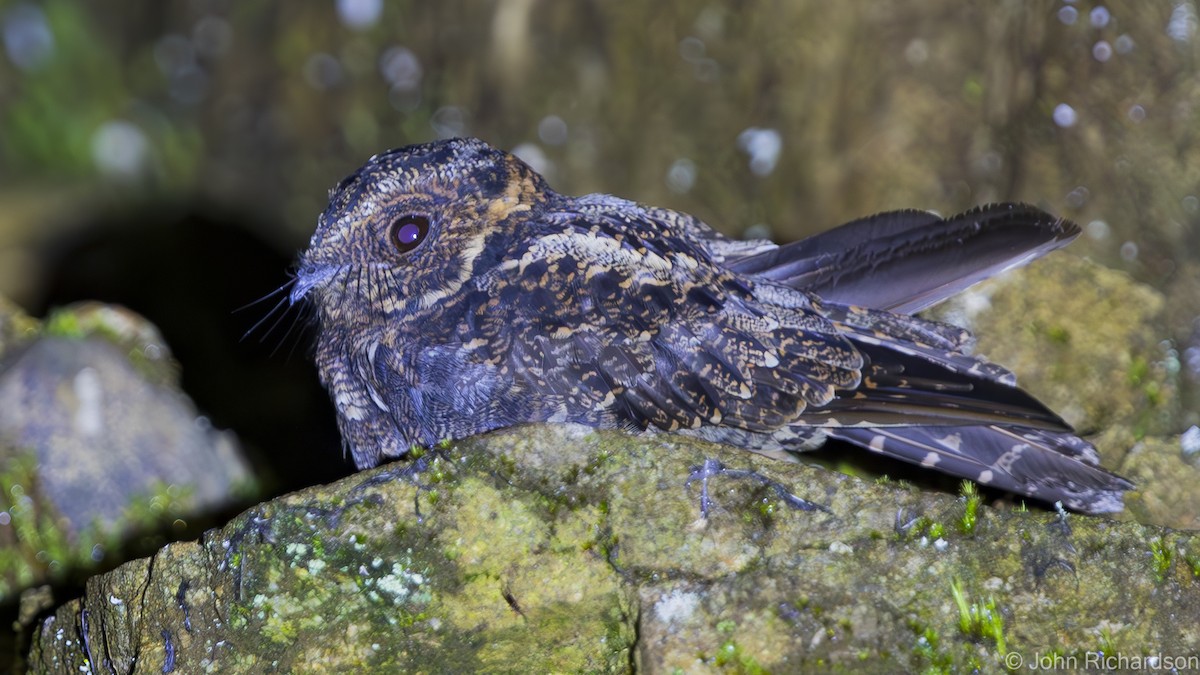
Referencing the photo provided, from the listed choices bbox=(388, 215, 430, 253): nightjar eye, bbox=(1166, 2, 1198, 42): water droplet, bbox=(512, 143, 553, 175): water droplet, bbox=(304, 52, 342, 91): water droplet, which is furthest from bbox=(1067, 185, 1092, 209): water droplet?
bbox=(304, 52, 342, 91): water droplet

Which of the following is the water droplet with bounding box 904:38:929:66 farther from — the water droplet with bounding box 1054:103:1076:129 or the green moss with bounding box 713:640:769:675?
the green moss with bounding box 713:640:769:675

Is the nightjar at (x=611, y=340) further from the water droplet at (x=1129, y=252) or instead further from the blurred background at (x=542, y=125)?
the water droplet at (x=1129, y=252)

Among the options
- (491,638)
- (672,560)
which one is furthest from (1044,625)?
(491,638)

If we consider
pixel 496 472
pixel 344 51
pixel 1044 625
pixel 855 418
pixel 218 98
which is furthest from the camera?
pixel 218 98

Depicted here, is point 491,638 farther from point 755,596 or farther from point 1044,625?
point 1044,625

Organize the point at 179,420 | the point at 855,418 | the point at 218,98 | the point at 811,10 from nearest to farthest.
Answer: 1. the point at 855,418
2. the point at 179,420
3. the point at 811,10
4. the point at 218,98

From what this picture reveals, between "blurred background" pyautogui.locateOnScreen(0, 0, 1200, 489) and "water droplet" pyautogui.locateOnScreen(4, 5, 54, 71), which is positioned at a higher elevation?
"water droplet" pyautogui.locateOnScreen(4, 5, 54, 71)

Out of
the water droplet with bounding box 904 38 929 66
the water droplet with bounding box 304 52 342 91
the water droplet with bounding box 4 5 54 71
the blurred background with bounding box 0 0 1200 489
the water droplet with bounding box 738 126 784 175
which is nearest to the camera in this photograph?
the blurred background with bounding box 0 0 1200 489
